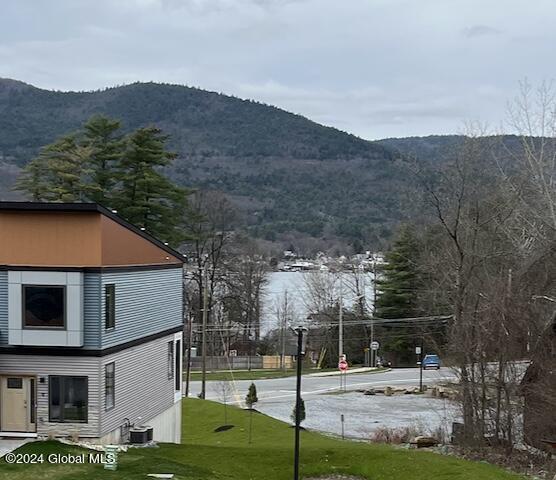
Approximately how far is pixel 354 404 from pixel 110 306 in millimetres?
23275

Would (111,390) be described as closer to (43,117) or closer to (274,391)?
(274,391)

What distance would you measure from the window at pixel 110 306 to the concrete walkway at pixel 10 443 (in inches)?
145

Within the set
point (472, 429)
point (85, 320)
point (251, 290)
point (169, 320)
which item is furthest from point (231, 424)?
point (251, 290)

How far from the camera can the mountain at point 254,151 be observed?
400 ft

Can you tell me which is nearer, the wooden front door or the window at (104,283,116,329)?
the wooden front door

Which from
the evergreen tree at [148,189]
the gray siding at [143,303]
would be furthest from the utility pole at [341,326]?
the gray siding at [143,303]

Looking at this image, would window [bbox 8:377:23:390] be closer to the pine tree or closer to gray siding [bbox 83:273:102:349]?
gray siding [bbox 83:273:102:349]

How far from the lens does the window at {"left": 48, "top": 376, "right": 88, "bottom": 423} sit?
2144 centimetres

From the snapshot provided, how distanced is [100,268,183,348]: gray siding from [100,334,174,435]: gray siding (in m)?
0.50

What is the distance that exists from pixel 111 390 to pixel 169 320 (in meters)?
5.97

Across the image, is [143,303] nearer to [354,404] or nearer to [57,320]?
[57,320]

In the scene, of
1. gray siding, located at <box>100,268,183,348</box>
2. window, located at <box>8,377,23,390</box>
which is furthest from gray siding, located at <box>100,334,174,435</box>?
window, located at <box>8,377,23,390</box>

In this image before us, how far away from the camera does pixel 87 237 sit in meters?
21.5

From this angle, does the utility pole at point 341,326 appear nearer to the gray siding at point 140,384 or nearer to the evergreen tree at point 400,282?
the evergreen tree at point 400,282
